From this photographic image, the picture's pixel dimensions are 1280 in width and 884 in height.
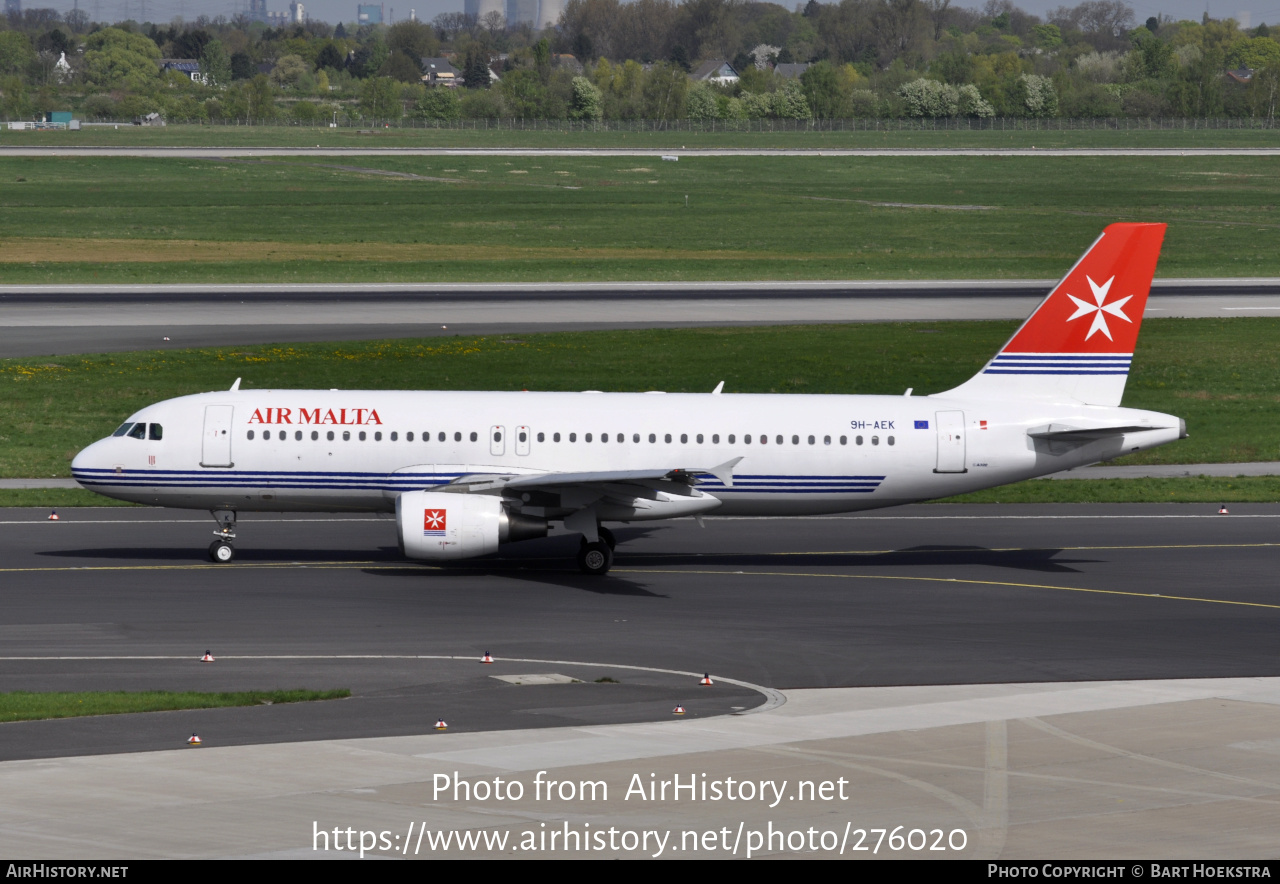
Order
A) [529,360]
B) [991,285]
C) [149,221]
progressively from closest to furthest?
[529,360] → [991,285] → [149,221]

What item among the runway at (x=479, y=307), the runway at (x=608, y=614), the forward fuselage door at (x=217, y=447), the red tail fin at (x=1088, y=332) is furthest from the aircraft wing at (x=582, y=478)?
the runway at (x=479, y=307)

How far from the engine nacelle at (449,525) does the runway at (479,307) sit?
34.2m

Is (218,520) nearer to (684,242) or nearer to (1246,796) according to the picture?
(1246,796)

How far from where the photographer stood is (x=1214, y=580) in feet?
119

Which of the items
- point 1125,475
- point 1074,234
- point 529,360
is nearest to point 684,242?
point 1074,234

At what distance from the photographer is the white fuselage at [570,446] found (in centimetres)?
3678

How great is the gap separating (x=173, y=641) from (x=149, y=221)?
333 feet

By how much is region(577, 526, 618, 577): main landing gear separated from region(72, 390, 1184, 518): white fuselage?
1916 mm

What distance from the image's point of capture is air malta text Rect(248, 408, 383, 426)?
36.8 meters

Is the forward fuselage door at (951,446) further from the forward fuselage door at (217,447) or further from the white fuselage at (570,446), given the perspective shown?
the forward fuselage door at (217,447)

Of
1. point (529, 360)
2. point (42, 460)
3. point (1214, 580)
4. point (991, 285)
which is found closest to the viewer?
point (1214, 580)

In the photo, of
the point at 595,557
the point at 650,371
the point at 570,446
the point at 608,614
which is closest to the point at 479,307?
the point at 650,371

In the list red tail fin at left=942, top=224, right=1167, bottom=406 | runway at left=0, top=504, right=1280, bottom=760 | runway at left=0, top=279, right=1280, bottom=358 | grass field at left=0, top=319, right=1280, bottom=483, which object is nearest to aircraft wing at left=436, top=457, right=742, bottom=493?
runway at left=0, top=504, right=1280, bottom=760

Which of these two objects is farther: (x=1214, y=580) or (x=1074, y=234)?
(x=1074, y=234)
